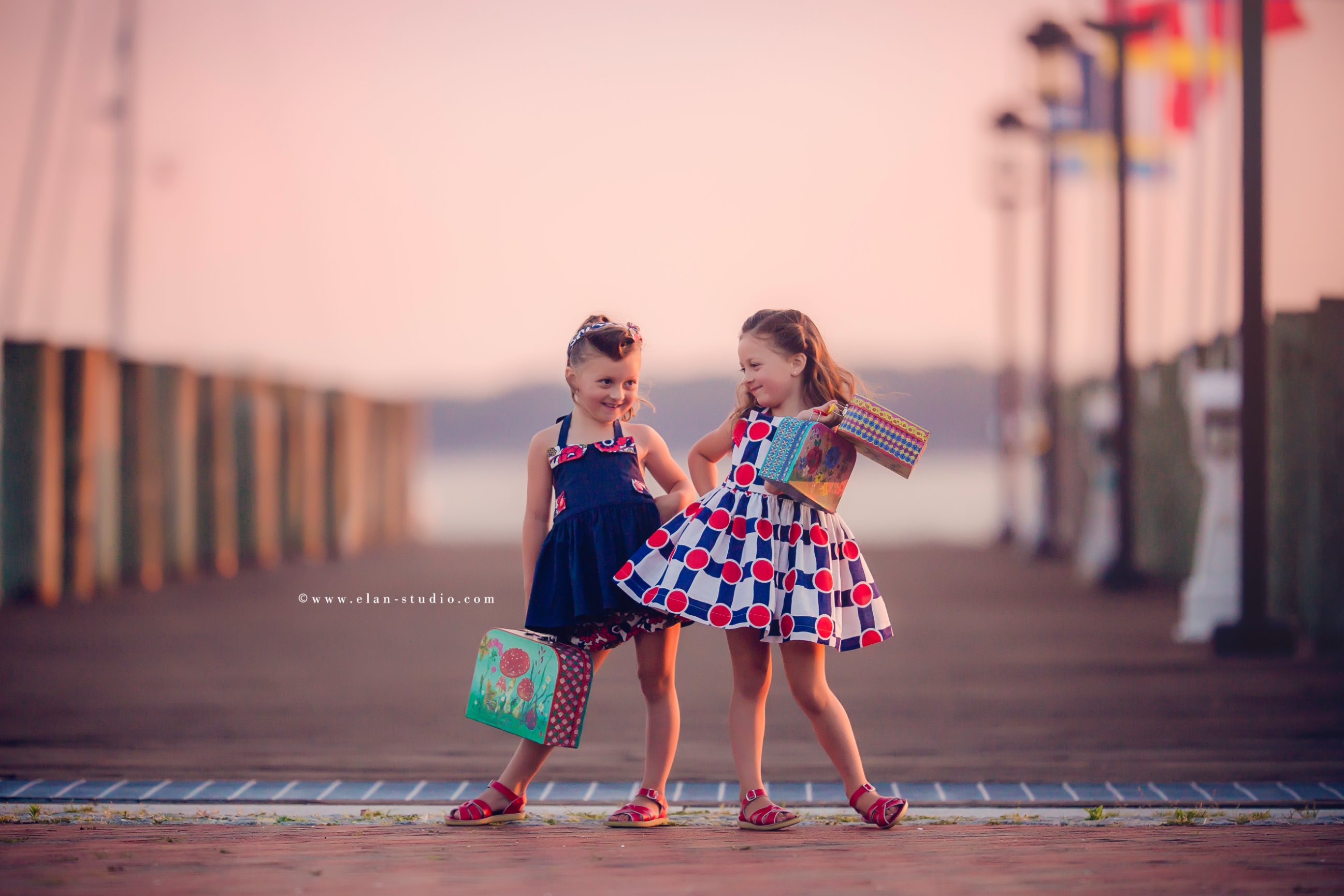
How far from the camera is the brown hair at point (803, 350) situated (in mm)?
4156

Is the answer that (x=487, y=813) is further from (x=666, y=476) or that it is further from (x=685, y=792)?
(x=666, y=476)

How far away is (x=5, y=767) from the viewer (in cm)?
510

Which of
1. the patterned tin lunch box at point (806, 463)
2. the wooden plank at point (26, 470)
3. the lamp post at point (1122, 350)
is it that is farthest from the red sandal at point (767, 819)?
the lamp post at point (1122, 350)

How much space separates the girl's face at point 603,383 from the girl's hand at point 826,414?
504 millimetres

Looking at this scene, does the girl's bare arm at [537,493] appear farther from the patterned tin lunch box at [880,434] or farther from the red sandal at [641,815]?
the patterned tin lunch box at [880,434]

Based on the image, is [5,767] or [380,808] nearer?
[380,808]

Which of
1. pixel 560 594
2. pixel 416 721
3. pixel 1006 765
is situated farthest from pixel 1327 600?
pixel 560 594

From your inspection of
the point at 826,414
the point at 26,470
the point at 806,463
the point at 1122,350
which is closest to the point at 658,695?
the point at 806,463

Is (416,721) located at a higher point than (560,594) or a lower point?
lower

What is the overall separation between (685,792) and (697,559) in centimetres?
107

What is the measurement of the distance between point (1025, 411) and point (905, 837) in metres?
19.6

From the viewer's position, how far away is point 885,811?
4.02m

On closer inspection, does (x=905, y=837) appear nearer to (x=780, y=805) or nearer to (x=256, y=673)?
(x=780, y=805)

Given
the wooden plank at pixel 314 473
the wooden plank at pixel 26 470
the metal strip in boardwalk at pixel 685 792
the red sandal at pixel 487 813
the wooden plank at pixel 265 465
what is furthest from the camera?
the wooden plank at pixel 314 473
